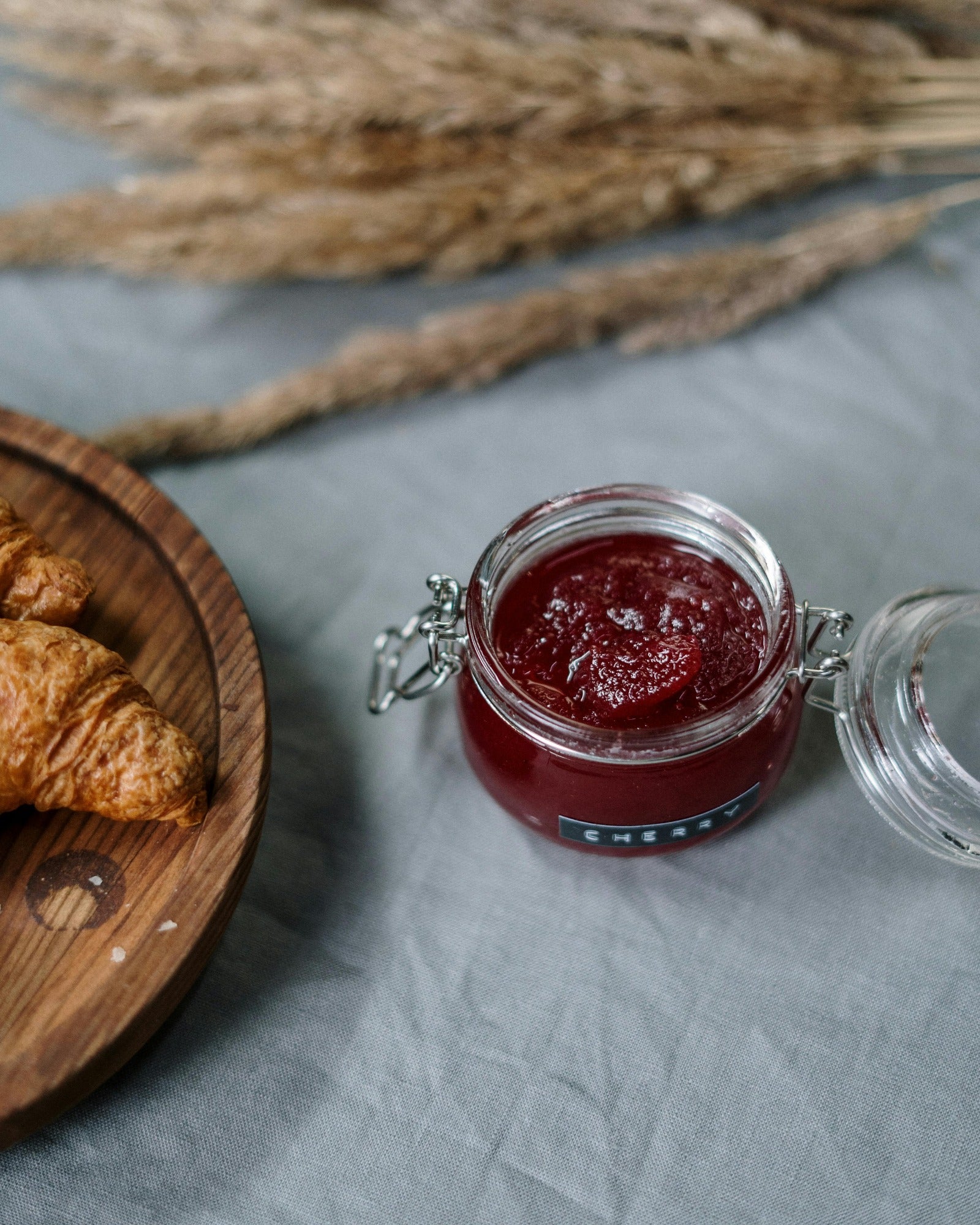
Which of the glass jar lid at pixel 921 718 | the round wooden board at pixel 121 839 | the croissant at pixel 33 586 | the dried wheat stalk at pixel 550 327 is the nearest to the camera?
the round wooden board at pixel 121 839

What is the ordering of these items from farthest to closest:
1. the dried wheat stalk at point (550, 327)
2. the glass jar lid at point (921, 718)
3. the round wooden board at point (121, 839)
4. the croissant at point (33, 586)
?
the dried wheat stalk at point (550, 327)
the croissant at point (33, 586)
the glass jar lid at point (921, 718)
the round wooden board at point (121, 839)

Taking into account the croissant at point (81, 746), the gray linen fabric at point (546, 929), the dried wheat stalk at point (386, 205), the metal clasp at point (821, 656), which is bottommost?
the gray linen fabric at point (546, 929)

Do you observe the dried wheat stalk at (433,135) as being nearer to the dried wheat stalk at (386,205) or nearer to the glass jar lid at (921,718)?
the dried wheat stalk at (386,205)

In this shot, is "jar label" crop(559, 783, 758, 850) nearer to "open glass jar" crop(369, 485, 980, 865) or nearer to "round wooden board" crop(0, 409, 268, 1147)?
"open glass jar" crop(369, 485, 980, 865)

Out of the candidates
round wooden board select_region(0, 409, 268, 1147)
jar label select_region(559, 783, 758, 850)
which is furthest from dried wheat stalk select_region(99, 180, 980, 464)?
jar label select_region(559, 783, 758, 850)

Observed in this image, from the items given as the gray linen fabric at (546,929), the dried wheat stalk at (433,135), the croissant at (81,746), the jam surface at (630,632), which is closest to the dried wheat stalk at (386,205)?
the dried wheat stalk at (433,135)

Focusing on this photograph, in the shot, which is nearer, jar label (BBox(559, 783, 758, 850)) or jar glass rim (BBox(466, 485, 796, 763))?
jar glass rim (BBox(466, 485, 796, 763))

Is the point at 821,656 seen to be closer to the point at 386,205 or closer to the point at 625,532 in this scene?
the point at 625,532
